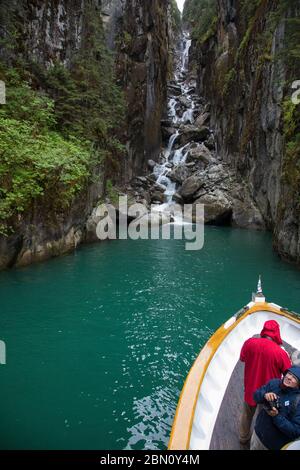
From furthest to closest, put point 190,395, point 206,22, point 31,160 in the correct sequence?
point 206,22
point 31,160
point 190,395

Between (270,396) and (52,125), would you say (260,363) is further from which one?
(52,125)

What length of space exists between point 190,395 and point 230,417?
28.4 inches

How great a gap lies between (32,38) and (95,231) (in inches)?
489

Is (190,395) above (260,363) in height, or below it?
below

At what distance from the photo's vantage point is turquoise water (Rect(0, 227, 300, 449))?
5566 millimetres

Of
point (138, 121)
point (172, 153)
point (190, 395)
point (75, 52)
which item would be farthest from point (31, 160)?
point (172, 153)

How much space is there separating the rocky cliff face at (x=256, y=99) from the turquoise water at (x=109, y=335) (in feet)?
12.5

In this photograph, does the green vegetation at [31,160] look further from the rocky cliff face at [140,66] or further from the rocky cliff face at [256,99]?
the rocky cliff face at [140,66]

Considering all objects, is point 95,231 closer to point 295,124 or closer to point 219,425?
point 295,124

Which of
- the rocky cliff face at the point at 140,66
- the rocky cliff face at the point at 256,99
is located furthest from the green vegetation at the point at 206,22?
the rocky cliff face at the point at 140,66

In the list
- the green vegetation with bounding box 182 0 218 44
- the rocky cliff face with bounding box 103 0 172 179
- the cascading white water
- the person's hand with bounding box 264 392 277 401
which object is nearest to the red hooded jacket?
the person's hand with bounding box 264 392 277 401

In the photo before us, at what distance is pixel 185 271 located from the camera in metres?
15.7

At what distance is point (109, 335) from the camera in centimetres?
898

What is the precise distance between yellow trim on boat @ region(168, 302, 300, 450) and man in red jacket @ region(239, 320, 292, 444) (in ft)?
2.33
